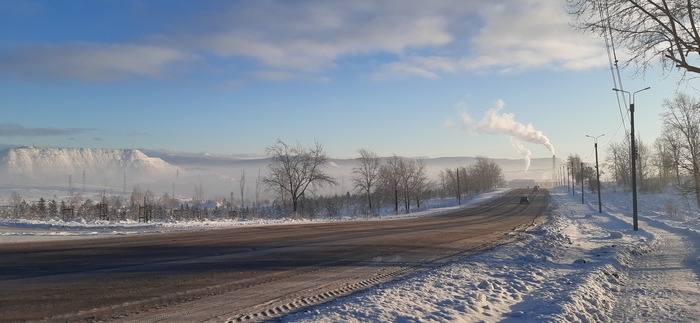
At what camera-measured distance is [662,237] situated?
25.5m

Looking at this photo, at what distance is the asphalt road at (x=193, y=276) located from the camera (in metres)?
8.54

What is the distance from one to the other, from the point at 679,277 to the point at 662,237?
45.4 ft

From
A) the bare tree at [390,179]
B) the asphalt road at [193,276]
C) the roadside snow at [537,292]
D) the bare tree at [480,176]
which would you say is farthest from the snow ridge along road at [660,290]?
the bare tree at [480,176]

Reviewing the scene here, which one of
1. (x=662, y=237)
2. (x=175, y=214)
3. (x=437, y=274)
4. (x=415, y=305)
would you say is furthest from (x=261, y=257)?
(x=175, y=214)

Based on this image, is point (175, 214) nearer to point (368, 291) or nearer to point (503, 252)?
point (503, 252)

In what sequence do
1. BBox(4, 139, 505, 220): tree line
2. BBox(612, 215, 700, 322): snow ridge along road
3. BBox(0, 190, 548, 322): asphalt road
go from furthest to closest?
BBox(4, 139, 505, 220): tree line → BBox(612, 215, 700, 322): snow ridge along road → BBox(0, 190, 548, 322): asphalt road

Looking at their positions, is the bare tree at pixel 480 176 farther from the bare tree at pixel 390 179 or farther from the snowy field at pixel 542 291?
the snowy field at pixel 542 291

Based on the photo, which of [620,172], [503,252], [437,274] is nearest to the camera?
[437,274]

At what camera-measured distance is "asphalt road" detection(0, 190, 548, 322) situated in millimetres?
8539

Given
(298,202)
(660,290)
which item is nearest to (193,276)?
(660,290)

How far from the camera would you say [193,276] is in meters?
12.0

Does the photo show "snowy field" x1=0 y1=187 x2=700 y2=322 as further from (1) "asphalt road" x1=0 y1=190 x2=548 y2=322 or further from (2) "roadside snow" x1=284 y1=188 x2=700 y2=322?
(1) "asphalt road" x1=0 y1=190 x2=548 y2=322

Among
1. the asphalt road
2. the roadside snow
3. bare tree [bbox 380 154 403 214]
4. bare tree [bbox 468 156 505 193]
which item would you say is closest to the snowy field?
the roadside snow

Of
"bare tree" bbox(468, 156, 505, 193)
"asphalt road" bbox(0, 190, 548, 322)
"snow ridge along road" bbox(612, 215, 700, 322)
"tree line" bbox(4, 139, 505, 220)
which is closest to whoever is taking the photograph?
"asphalt road" bbox(0, 190, 548, 322)
